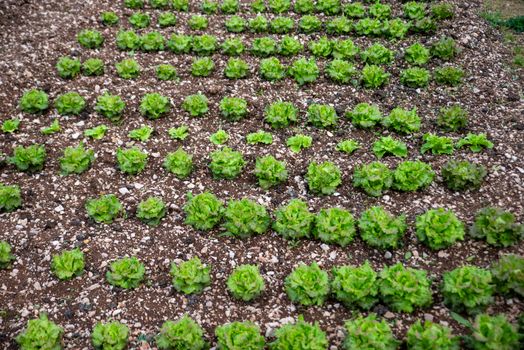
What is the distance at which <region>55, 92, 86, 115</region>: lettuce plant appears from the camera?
29.2ft

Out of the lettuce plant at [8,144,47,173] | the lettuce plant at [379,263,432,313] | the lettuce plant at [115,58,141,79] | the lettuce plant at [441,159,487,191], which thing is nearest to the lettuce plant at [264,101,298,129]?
the lettuce plant at [441,159,487,191]

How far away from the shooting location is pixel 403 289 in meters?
6.09

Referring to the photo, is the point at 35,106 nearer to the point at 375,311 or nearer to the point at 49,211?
the point at 49,211

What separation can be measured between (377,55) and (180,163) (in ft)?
14.5

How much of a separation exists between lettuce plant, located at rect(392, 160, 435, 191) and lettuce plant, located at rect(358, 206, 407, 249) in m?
0.71

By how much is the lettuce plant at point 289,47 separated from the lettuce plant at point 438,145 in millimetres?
3301

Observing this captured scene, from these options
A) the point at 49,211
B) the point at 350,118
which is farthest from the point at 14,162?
the point at 350,118

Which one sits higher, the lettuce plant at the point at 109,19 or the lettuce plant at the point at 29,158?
the lettuce plant at the point at 109,19

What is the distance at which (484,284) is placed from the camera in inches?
238

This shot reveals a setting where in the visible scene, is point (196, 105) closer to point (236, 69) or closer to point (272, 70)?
point (236, 69)

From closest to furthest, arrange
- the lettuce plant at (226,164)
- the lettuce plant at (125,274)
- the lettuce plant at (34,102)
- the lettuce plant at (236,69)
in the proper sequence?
1. the lettuce plant at (125,274)
2. the lettuce plant at (226,164)
3. the lettuce plant at (34,102)
4. the lettuce plant at (236,69)

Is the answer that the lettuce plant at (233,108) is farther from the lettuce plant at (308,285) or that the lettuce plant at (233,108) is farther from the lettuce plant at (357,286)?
the lettuce plant at (357,286)

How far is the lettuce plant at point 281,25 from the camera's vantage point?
10914 millimetres

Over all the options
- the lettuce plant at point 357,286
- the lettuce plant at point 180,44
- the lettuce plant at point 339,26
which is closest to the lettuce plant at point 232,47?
the lettuce plant at point 180,44
